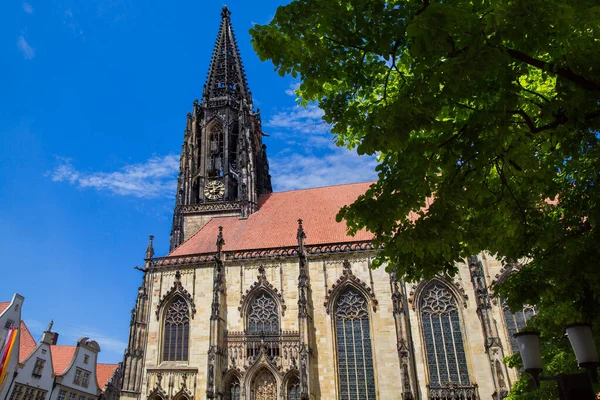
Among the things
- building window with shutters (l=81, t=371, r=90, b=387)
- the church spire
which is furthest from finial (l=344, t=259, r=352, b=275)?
building window with shutters (l=81, t=371, r=90, b=387)

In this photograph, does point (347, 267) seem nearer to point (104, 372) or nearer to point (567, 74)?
point (567, 74)

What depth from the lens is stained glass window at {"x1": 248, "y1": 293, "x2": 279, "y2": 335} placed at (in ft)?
70.7

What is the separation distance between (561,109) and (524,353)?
2.68 metres

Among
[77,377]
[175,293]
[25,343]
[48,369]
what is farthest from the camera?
[77,377]

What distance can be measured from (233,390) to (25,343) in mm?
13375

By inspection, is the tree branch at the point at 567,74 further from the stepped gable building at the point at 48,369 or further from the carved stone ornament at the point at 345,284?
the stepped gable building at the point at 48,369

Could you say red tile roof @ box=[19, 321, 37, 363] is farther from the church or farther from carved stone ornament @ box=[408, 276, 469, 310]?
carved stone ornament @ box=[408, 276, 469, 310]

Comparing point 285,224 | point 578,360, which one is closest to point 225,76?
point 285,224

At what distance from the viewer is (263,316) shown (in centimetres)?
2195

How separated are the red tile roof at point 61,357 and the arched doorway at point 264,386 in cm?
1298

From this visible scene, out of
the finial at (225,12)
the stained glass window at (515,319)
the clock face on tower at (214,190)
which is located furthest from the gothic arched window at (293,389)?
the finial at (225,12)

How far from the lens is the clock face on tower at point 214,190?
2894cm

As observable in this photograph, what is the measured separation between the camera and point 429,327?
795 inches

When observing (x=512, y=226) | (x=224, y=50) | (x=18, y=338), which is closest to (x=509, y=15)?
(x=512, y=226)
